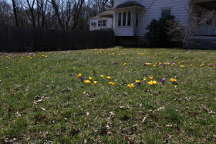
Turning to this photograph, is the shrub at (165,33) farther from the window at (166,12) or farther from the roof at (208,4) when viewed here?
the roof at (208,4)

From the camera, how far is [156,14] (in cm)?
1814

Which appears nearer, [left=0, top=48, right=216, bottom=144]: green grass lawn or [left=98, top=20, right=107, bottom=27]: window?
[left=0, top=48, right=216, bottom=144]: green grass lawn

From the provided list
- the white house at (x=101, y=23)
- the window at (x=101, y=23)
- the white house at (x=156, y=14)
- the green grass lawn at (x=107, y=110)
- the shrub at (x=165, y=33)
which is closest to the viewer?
the green grass lawn at (x=107, y=110)

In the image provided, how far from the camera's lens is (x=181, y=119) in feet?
8.82

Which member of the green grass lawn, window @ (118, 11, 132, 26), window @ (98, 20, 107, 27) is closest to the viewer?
the green grass lawn

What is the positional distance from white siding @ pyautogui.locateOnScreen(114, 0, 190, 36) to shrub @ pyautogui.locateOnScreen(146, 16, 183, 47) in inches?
29.2

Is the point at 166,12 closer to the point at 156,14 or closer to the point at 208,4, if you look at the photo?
the point at 156,14

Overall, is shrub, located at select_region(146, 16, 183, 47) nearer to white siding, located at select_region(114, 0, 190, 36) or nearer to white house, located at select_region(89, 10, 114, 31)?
white siding, located at select_region(114, 0, 190, 36)

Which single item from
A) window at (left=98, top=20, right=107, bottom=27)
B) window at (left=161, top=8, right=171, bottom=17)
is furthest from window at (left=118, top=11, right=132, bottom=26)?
window at (left=98, top=20, right=107, bottom=27)

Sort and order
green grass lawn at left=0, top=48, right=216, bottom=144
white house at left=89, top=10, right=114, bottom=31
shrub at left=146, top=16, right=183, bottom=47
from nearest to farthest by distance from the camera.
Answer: green grass lawn at left=0, top=48, right=216, bottom=144 < shrub at left=146, top=16, right=183, bottom=47 < white house at left=89, top=10, right=114, bottom=31

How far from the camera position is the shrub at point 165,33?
15570 mm

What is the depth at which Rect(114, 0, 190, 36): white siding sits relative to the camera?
16234mm

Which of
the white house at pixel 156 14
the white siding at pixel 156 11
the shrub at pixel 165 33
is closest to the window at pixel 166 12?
the white house at pixel 156 14

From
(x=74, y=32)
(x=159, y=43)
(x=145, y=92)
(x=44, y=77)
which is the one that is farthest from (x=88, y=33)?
(x=145, y=92)
